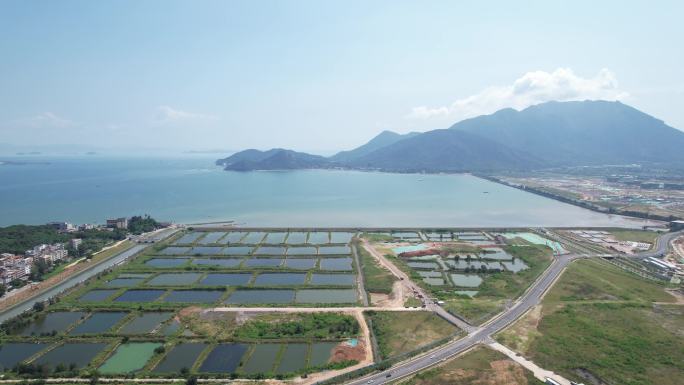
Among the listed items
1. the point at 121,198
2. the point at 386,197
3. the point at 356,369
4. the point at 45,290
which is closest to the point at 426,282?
the point at 356,369

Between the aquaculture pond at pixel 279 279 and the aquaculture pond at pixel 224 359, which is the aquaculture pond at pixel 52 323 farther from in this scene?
the aquaculture pond at pixel 279 279

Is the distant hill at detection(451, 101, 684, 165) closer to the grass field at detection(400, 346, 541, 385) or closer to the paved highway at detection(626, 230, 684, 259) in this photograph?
the paved highway at detection(626, 230, 684, 259)

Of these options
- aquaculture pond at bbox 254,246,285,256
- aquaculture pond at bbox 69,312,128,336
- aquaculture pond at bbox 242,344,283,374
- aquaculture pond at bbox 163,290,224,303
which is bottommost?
aquaculture pond at bbox 242,344,283,374

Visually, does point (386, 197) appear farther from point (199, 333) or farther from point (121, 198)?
point (199, 333)

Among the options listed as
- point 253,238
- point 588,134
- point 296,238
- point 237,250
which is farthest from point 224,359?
point 588,134

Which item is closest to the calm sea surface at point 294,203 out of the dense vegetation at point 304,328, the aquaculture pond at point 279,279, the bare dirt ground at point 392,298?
the aquaculture pond at point 279,279

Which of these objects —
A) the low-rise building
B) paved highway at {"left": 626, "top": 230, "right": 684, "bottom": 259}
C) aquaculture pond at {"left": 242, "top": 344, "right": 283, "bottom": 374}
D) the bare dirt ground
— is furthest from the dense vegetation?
the low-rise building
